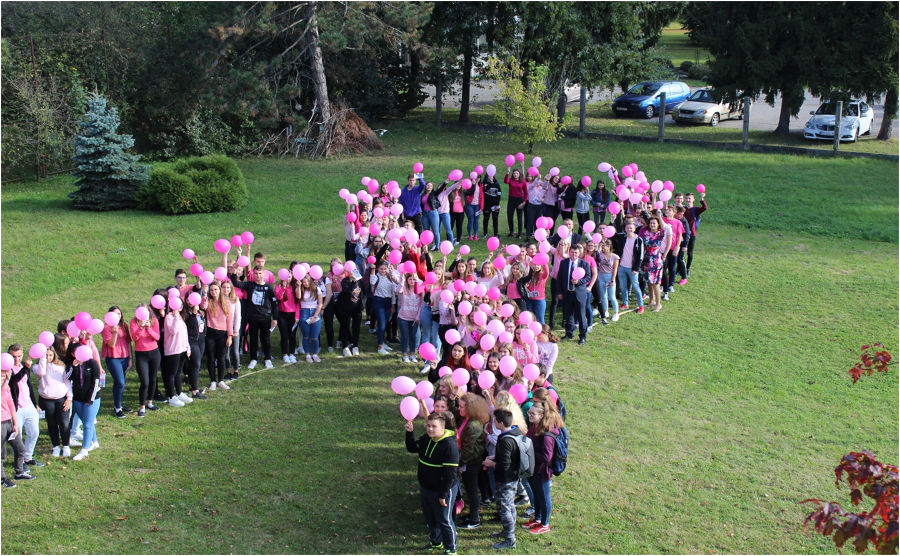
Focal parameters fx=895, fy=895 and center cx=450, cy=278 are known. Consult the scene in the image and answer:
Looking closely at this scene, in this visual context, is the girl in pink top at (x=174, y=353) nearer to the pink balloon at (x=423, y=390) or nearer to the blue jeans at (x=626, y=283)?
the pink balloon at (x=423, y=390)

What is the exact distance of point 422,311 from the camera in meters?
11.9

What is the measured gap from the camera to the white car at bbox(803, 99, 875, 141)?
2568cm

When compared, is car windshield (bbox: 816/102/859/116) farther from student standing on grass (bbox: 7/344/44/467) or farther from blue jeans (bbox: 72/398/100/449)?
student standing on grass (bbox: 7/344/44/467)

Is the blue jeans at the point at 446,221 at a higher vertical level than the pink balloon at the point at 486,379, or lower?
higher

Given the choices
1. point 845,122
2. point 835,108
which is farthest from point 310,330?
point 835,108

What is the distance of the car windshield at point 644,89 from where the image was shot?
105ft

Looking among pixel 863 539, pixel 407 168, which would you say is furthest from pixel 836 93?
pixel 863 539

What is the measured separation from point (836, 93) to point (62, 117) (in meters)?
21.5

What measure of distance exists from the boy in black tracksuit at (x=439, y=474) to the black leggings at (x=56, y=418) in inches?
157

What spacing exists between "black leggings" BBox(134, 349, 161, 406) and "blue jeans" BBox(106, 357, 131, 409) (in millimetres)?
160

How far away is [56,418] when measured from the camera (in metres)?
9.41

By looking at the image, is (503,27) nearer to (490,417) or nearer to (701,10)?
(701,10)

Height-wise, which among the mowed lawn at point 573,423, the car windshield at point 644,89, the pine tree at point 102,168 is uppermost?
the car windshield at point 644,89

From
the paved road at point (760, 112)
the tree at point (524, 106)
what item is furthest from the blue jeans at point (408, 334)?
the paved road at point (760, 112)
